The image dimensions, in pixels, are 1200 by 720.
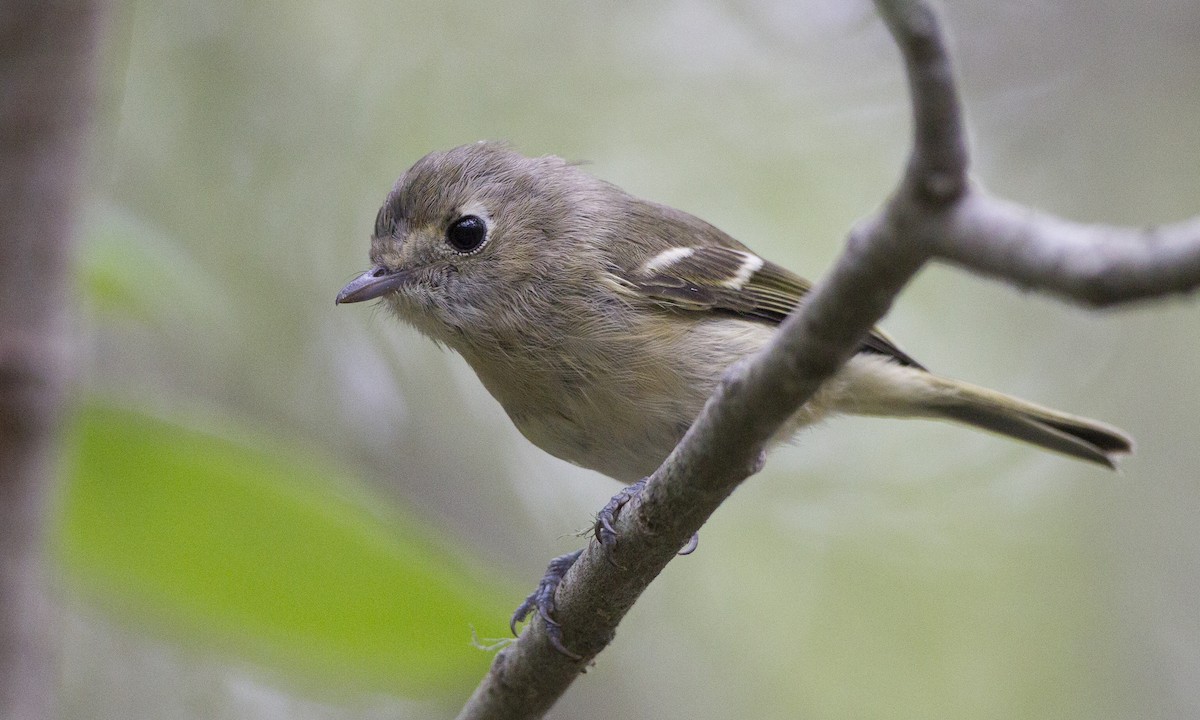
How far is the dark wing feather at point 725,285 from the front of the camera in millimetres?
3414

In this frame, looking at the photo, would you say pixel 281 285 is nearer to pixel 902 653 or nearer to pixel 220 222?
pixel 220 222

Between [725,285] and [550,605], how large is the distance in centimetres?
138

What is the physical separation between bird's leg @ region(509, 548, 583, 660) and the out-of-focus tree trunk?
3.11 feet

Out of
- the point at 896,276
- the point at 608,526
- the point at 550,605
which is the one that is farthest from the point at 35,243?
the point at 896,276

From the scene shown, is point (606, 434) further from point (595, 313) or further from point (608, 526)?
point (608, 526)

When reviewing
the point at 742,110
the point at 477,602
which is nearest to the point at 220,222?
the point at 742,110

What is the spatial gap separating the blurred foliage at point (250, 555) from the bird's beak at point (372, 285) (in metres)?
1.09

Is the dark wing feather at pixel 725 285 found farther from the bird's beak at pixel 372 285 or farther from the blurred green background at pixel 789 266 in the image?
the blurred green background at pixel 789 266

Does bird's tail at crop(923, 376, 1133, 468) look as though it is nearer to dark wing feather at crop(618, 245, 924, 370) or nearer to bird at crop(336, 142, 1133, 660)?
bird at crop(336, 142, 1133, 660)

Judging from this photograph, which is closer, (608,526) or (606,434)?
(608,526)

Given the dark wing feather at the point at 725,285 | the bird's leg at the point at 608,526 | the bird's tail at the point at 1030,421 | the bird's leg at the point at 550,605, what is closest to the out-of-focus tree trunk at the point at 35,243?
the bird's leg at the point at 550,605

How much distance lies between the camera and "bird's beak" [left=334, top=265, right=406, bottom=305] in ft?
11.1

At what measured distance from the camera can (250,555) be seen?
229cm

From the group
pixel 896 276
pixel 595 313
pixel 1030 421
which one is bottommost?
pixel 896 276
